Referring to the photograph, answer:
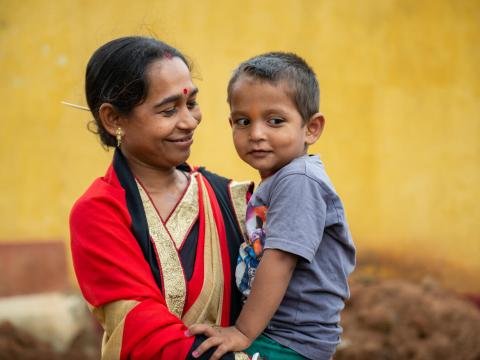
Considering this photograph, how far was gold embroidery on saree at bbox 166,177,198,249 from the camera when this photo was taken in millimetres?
2820

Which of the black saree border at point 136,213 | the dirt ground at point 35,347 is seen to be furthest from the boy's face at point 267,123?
the dirt ground at point 35,347

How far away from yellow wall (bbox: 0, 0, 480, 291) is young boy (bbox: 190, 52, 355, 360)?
3181 mm

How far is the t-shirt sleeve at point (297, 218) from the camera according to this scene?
2445mm

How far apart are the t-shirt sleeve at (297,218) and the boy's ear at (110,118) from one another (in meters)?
0.78

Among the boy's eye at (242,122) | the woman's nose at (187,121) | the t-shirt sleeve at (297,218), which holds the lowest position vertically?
the t-shirt sleeve at (297,218)

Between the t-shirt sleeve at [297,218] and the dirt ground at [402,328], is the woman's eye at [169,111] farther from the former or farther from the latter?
the dirt ground at [402,328]

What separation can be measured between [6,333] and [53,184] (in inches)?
48.9

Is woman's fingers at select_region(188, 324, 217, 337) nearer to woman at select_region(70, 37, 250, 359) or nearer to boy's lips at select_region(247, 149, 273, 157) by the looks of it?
woman at select_region(70, 37, 250, 359)

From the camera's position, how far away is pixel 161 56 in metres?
2.82

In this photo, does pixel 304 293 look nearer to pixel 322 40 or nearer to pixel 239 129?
pixel 239 129

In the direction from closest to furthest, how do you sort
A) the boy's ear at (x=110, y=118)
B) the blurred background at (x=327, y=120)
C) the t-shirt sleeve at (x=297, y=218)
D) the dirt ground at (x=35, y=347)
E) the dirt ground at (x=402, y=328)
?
the t-shirt sleeve at (x=297, y=218), the boy's ear at (x=110, y=118), the dirt ground at (x=35, y=347), the blurred background at (x=327, y=120), the dirt ground at (x=402, y=328)

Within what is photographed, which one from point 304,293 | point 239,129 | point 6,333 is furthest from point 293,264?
point 6,333

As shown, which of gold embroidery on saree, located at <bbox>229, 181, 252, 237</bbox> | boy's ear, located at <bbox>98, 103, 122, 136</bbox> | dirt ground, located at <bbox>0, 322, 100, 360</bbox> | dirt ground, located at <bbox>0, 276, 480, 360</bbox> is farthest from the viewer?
dirt ground, located at <bbox>0, 276, 480, 360</bbox>

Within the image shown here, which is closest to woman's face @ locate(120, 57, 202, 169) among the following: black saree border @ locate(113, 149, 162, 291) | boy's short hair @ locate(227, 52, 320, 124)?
black saree border @ locate(113, 149, 162, 291)
